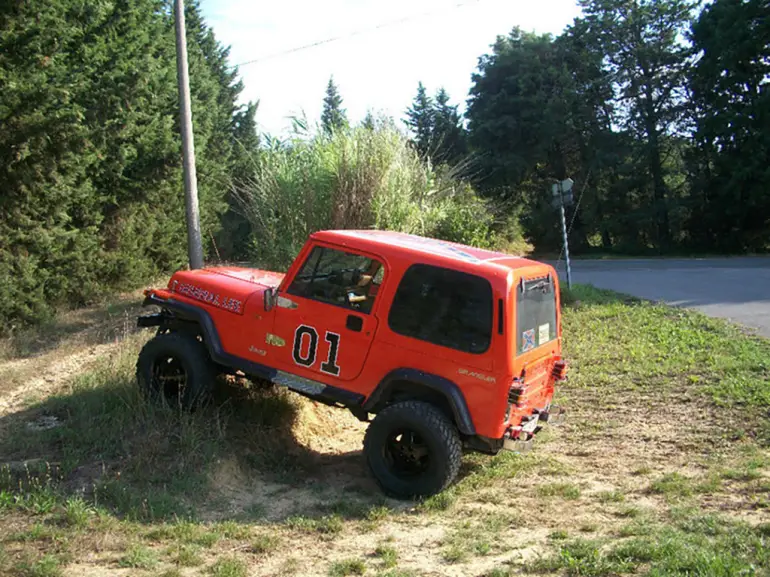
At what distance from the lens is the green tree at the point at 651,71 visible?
35.5 metres

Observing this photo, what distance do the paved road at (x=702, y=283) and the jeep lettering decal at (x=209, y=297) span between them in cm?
935

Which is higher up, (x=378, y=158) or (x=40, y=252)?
(x=378, y=158)

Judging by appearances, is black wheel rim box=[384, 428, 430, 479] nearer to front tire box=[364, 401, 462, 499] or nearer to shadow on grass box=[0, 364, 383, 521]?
front tire box=[364, 401, 462, 499]

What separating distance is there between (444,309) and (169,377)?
279cm

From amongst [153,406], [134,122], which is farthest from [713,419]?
[134,122]

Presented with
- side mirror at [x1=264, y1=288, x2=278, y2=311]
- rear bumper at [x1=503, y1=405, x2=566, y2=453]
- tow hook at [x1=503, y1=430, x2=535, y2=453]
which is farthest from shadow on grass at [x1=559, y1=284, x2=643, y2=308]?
side mirror at [x1=264, y1=288, x2=278, y2=311]

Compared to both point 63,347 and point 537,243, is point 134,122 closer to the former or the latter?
point 63,347

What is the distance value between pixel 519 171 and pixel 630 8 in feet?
34.0

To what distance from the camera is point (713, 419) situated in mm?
7262

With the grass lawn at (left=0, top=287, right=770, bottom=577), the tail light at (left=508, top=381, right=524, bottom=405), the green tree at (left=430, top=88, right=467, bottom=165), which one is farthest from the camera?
the green tree at (left=430, top=88, right=467, bottom=165)

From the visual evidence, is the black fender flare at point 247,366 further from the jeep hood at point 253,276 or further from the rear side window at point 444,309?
the rear side window at point 444,309

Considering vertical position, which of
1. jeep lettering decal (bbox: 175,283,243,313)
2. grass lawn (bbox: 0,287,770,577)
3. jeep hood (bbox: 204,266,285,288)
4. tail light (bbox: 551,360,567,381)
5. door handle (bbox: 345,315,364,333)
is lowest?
grass lawn (bbox: 0,287,770,577)

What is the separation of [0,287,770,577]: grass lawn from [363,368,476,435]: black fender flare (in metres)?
0.67

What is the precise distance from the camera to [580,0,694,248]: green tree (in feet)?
116
